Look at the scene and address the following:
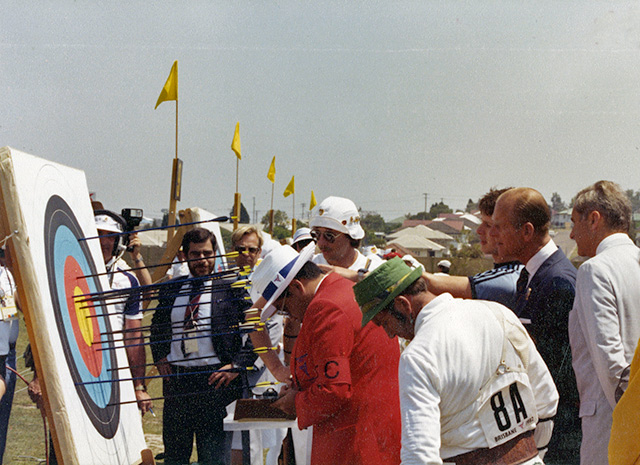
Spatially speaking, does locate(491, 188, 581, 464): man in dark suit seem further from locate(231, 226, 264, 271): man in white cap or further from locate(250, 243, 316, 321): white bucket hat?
locate(231, 226, 264, 271): man in white cap

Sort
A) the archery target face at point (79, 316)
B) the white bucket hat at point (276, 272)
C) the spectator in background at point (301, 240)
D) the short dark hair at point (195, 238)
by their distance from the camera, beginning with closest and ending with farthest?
the archery target face at point (79, 316)
the white bucket hat at point (276, 272)
the short dark hair at point (195, 238)
the spectator in background at point (301, 240)

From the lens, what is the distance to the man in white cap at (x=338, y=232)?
4125 mm

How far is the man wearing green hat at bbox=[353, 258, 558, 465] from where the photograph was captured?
5.69 ft

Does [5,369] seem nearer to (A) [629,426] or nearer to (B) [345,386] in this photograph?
(B) [345,386]

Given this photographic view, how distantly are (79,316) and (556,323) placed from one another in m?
1.96

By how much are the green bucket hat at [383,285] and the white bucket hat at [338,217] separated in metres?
2.12

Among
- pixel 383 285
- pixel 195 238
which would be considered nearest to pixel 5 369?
pixel 195 238

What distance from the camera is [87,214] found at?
2906mm

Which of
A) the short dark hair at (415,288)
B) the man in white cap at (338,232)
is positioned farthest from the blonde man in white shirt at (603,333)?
the man in white cap at (338,232)

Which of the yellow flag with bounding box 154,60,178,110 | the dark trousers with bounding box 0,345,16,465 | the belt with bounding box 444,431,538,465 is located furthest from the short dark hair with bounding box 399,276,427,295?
→ the yellow flag with bounding box 154,60,178,110

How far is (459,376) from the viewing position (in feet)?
5.81

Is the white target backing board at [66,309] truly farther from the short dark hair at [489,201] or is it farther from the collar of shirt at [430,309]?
the short dark hair at [489,201]

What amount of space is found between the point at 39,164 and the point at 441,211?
277 feet

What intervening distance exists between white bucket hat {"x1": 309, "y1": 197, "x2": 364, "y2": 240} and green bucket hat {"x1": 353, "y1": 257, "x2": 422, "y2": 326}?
2.12m
